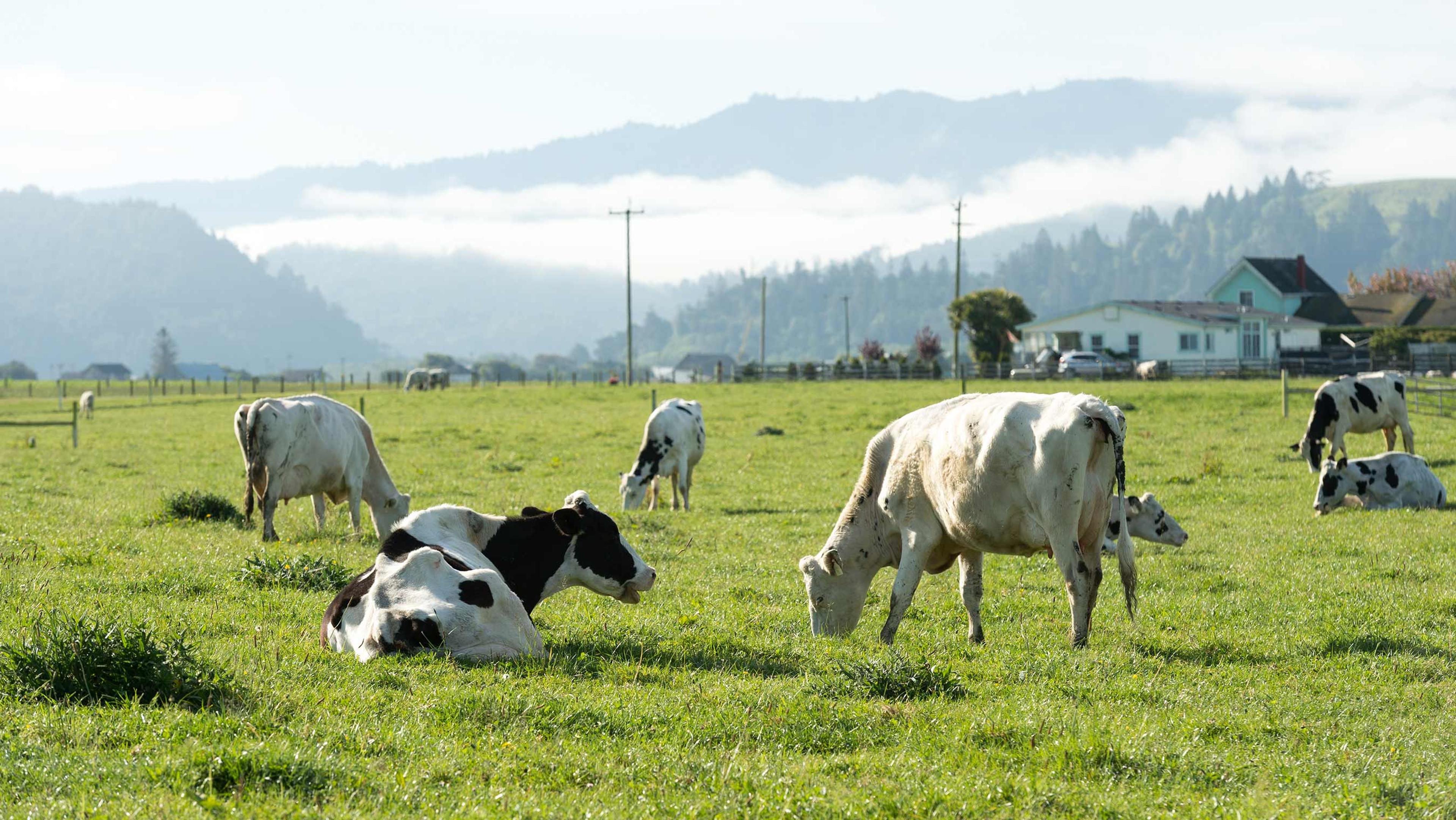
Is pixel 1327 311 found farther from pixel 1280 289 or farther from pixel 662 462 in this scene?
pixel 662 462

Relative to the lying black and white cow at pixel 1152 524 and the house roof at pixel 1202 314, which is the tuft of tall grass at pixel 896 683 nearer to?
the lying black and white cow at pixel 1152 524

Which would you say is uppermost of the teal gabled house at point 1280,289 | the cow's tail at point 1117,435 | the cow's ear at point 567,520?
the teal gabled house at point 1280,289

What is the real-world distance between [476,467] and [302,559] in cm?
1544

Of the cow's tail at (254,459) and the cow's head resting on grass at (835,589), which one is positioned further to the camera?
the cow's tail at (254,459)

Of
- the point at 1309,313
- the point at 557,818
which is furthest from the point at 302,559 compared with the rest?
the point at 1309,313

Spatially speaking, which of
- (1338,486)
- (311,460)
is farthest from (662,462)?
(1338,486)

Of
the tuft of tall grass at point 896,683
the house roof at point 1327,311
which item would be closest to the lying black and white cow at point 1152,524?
the tuft of tall grass at point 896,683

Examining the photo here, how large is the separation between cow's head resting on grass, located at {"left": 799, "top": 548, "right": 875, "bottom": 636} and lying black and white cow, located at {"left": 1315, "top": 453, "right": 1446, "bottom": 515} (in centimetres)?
1063

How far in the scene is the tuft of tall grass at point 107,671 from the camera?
7137 millimetres

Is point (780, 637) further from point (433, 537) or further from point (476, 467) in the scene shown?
point (476, 467)

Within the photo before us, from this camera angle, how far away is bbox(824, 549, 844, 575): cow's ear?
10992 millimetres

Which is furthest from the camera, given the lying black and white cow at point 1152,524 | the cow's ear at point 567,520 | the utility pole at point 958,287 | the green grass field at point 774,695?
the utility pole at point 958,287

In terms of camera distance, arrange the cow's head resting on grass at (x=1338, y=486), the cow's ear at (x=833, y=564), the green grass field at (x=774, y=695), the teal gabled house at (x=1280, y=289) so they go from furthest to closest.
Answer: the teal gabled house at (x=1280, y=289) < the cow's head resting on grass at (x=1338, y=486) < the cow's ear at (x=833, y=564) < the green grass field at (x=774, y=695)

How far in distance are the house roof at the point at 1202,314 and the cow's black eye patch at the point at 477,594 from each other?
252 ft
